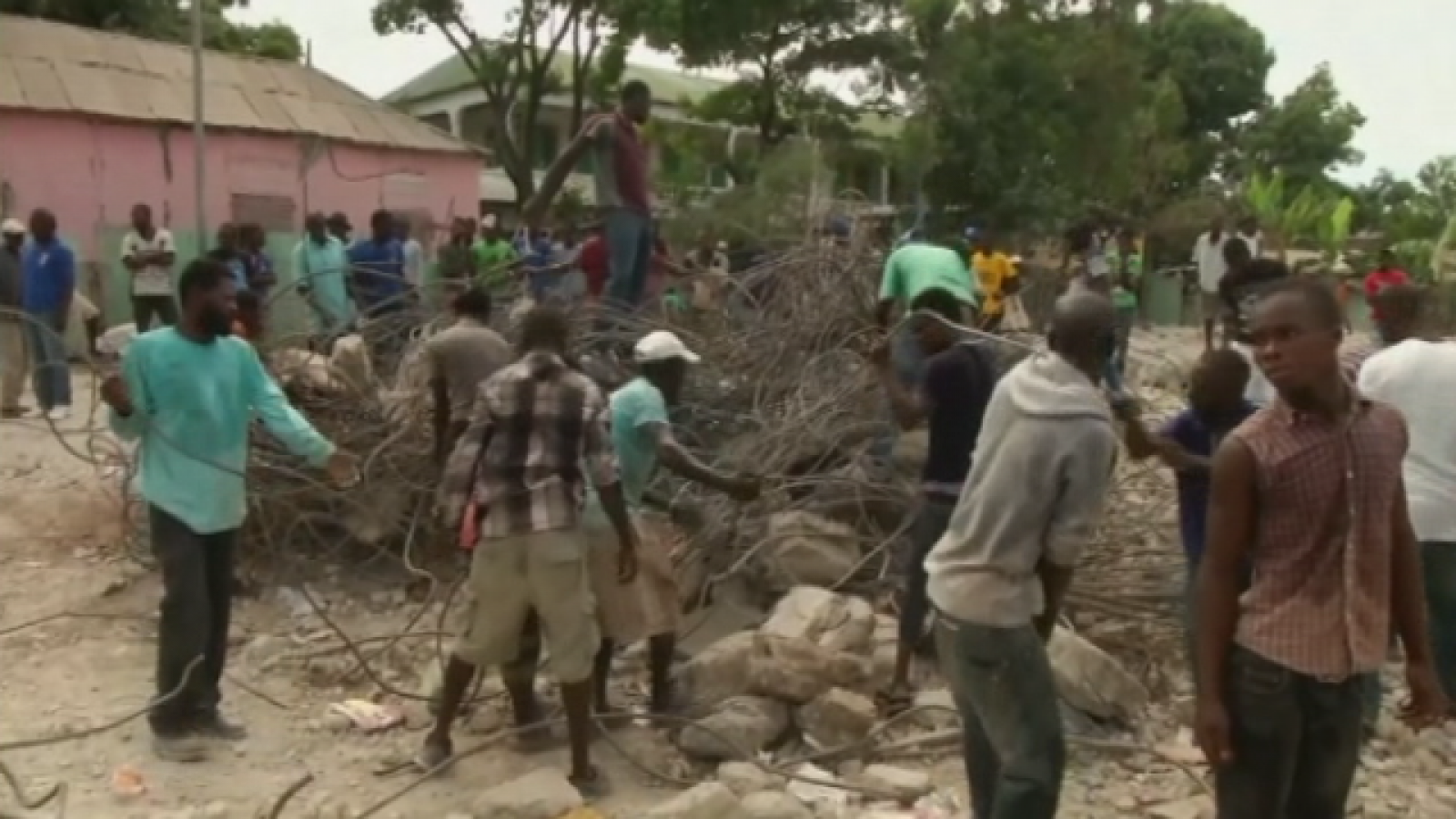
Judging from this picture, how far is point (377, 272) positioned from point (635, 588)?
4.48 metres

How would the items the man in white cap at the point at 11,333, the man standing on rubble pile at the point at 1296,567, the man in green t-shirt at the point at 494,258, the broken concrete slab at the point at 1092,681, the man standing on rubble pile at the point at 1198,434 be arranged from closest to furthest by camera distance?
the man standing on rubble pile at the point at 1296,567
the man standing on rubble pile at the point at 1198,434
the broken concrete slab at the point at 1092,681
the man in green t-shirt at the point at 494,258
the man in white cap at the point at 11,333

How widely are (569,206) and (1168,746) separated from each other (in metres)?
20.1

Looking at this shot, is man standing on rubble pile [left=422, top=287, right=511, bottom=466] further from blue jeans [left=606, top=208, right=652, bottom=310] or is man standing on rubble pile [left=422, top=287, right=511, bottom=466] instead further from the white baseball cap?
blue jeans [left=606, top=208, right=652, bottom=310]

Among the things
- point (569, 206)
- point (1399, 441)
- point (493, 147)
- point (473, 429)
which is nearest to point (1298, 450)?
point (1399, 441)

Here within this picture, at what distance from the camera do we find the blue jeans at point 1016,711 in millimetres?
3492

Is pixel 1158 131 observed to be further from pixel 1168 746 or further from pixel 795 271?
pixel 1168 746

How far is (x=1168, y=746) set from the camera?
17.2 feet

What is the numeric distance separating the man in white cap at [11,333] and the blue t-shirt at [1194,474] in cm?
724

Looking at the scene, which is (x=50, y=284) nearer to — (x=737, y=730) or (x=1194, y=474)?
(x=737, y=730)

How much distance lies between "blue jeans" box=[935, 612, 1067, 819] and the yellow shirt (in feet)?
22.7

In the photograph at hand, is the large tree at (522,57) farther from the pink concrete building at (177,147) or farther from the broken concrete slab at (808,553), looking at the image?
the broken concrete slab at (808,553)

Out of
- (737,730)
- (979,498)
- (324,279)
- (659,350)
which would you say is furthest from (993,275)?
(979,498)

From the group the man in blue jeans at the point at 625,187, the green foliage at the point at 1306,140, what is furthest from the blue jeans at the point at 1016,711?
the green foliage at the point at 1306,140

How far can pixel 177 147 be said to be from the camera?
54.8 feet
